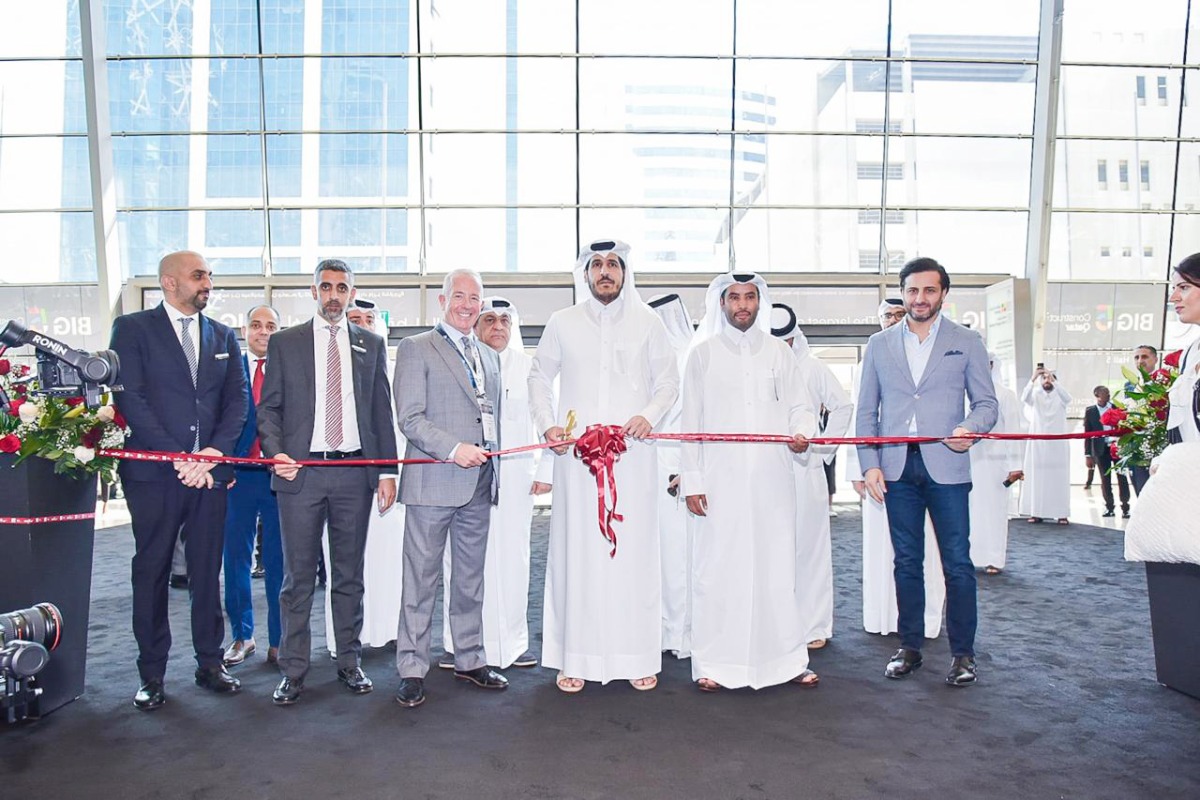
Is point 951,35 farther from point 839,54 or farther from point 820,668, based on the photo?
point 820,668

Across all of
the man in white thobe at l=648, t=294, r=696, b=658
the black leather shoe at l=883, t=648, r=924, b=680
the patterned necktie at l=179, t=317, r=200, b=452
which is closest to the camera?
the patterned necktie at l=179, t=317, r=200, b=452

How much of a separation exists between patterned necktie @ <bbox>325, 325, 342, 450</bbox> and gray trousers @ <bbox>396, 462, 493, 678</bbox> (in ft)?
1.35

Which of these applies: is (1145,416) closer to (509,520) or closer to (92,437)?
(509,520)

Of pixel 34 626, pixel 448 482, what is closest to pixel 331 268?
pixel 448 482

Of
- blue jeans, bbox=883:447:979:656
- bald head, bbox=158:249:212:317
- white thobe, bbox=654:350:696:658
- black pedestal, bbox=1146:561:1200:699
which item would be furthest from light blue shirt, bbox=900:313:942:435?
bald head, bbox=158:249:212:317

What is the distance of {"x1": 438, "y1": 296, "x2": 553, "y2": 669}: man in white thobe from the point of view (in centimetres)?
414

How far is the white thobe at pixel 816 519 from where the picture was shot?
179 inches

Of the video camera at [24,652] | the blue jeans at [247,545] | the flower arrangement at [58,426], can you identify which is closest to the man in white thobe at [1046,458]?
the blue jeans at [247,545]

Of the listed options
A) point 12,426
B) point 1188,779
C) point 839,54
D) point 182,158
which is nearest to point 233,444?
point 12,426

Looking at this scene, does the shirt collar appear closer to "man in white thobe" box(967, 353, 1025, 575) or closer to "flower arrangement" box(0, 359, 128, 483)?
"flower arrangement" box(0, 359, 128, 483)

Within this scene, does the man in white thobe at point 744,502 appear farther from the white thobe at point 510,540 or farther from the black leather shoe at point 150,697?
the black leather shoe at point 150,697

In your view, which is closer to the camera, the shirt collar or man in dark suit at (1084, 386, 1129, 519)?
the shirt collar

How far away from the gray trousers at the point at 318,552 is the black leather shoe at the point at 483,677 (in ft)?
1.46

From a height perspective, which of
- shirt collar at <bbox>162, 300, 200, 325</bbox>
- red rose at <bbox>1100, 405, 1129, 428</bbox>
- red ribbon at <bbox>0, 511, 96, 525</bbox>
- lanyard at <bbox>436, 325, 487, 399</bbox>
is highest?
shirt collar at <bbox>162, 300, 200, 325</bbox>
